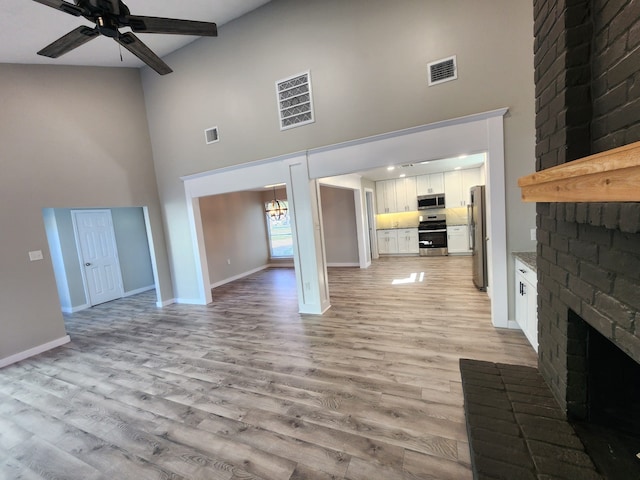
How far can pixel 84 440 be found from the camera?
2.12 m

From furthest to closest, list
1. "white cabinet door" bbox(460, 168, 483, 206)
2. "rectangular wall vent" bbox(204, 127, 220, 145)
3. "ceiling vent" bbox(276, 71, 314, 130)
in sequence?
1. "white cabinet door" bbox(460, 168, 483, 206)
2. "rectangular wall vent" bbox(204, 127, 220, 145)
3. "ceiling vent" bbox(276, 71, 314, 130)

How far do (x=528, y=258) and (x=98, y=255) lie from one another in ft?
27.0

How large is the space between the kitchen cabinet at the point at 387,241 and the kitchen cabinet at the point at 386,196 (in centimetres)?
69

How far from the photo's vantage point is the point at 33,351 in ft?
12.5

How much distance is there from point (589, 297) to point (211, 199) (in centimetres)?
705

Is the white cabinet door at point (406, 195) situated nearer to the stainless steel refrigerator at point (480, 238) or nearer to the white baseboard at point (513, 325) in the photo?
the stainless steel refrigerator at point (480, 238)

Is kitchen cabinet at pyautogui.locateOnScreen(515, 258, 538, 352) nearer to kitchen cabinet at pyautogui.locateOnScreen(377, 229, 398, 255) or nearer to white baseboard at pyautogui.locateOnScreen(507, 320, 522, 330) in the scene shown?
white baseboard at pyautogui.locateOnScreen(507, 320, 522, 330)

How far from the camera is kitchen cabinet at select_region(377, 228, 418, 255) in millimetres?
8195

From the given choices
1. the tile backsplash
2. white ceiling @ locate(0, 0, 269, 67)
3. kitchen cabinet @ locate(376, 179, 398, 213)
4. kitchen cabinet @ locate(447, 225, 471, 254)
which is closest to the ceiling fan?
white ceiling @ locate(0, 0, 269, 67)

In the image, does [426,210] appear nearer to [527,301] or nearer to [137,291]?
[527,301]

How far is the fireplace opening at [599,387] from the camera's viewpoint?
1.33m

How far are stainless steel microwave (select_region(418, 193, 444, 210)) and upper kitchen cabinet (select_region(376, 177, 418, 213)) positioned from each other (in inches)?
7.0

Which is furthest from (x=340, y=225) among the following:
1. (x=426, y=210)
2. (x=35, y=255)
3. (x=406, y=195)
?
(x=35, y=255)

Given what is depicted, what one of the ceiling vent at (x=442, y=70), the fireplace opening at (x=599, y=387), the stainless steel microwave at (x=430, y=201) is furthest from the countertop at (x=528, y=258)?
the stainless steel microwave at (x=430, y=201)
